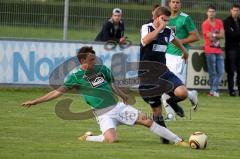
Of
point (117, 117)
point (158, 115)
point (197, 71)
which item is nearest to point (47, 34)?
point (197, 71)

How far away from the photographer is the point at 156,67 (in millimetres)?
13789

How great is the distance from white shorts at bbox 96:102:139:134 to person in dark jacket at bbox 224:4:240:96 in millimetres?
10356

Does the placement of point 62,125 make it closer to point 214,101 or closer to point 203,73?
point 214,101

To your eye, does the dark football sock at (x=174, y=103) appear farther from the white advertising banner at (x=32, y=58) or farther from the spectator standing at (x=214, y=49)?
the spectator standing at (x=214, y=49)

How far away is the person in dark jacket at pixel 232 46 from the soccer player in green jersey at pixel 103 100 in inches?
401

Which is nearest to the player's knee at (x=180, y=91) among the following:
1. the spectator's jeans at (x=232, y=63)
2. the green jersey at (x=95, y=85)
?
the green jersey at (x=95, y=85)

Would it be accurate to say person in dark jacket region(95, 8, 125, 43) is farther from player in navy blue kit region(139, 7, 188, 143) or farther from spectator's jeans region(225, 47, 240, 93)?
player in navy blue kit region(139, 7, 188, 143)

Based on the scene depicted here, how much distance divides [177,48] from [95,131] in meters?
2.82

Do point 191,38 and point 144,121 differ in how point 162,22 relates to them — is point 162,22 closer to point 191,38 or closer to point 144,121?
point 144,121

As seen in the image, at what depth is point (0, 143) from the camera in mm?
12125

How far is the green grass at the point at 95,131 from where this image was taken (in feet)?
37.3

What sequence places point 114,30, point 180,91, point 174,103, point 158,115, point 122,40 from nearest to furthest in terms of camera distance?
point 158,115 → point 180,91 → point 174,103 → point 122,40 → point 114,30

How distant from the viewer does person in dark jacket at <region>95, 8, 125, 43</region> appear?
2219cm

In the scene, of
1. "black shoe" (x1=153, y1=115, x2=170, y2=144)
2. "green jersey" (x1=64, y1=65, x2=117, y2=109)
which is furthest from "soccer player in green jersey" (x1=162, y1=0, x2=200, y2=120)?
"green jersey" (x1=64, y1=65, x2=117, y2=109)
